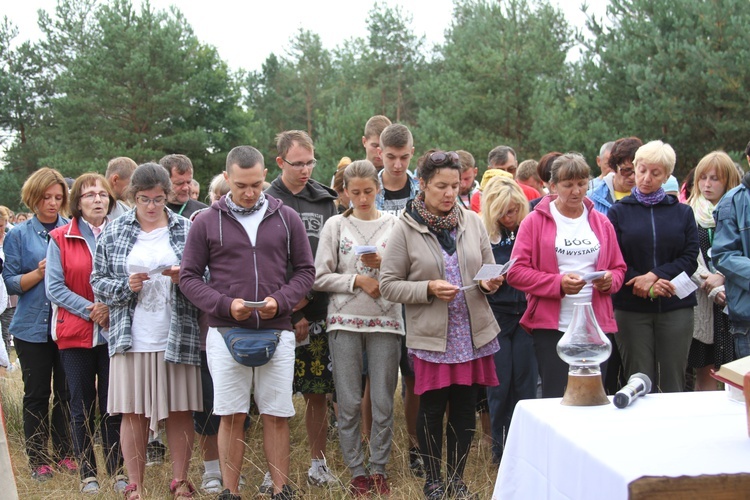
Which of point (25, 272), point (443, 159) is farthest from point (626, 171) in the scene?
point (25, 272)

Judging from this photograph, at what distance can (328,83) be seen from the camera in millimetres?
39875

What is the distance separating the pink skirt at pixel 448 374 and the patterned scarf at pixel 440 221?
647 millimetres

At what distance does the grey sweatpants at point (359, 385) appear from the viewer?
15.3 ft

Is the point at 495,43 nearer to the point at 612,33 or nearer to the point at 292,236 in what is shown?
the point at 612,33

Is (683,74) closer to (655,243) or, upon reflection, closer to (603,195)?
(603,195)

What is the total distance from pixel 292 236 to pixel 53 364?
2.24m

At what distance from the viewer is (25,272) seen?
5570mm

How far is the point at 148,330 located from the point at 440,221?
5.94 ft

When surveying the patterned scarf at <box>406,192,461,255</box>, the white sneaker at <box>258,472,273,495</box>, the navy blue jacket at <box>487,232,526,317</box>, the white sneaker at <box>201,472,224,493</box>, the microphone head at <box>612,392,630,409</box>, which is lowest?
the white sneaker at <box>201,472,224,493</box>

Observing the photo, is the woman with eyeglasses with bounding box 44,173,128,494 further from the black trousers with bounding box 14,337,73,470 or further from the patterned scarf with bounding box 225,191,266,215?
the patterned scarf with bounding box 225,191,266,215

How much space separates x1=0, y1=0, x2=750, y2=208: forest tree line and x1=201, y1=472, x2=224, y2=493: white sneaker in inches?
547

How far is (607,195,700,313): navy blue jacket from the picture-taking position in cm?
495

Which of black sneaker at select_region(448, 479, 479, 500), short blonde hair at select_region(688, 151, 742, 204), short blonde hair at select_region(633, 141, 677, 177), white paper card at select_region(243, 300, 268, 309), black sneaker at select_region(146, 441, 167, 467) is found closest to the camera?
white paper card at select_region(243, 300, 268, 309)

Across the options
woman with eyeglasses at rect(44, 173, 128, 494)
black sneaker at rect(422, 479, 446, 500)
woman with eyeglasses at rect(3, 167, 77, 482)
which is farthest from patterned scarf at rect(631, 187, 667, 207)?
woman with eyeglasses at rect(3, 167, 77, 482)
